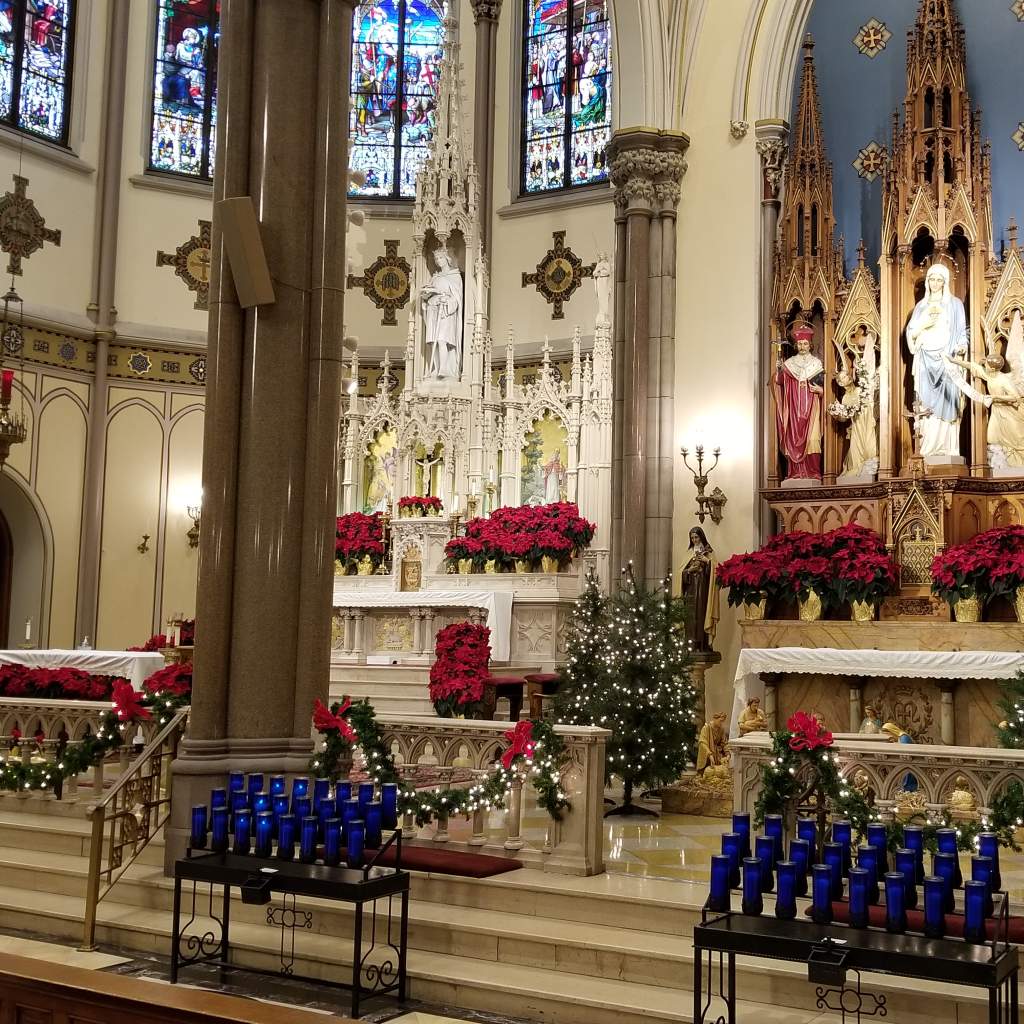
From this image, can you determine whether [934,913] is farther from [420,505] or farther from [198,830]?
[420,505]

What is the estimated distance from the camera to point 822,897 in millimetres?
5129

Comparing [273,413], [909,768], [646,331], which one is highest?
[646,331]

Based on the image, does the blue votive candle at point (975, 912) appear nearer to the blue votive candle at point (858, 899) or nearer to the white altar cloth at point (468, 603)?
the blue votive candle at point (858, 899)

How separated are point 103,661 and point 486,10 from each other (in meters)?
13.2

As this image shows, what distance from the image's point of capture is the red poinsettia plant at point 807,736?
6824mm

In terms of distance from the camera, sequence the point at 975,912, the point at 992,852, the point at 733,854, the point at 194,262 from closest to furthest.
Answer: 1. the point at 975,912
2. the point at 992,852
3. the point at 733,854
4. the point at 194,262

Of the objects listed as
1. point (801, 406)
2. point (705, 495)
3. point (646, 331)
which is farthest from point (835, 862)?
point (646, 331)

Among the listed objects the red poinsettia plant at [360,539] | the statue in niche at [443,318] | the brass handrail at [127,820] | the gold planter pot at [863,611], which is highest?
the statue in niche at [443,318]

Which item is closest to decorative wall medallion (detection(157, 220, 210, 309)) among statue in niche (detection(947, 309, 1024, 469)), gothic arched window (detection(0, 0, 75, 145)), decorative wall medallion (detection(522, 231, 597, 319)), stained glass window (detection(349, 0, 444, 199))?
gothic arched window (detection(0, 0, 75, 145))

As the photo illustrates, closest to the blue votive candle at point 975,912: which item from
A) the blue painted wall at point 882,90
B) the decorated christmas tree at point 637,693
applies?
the decorated christmas tree at point 637,693

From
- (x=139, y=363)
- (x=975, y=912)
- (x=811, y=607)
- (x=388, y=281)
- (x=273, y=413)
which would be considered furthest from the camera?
(x=388, y=281)

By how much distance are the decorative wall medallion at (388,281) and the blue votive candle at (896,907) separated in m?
17.0

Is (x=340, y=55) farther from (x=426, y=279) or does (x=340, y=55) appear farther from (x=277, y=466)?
(x=426, y=279)

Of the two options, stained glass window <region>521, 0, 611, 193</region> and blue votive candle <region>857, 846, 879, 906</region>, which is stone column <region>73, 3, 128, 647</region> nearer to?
stained glass window <region>521, 0, 611, 193</region>
